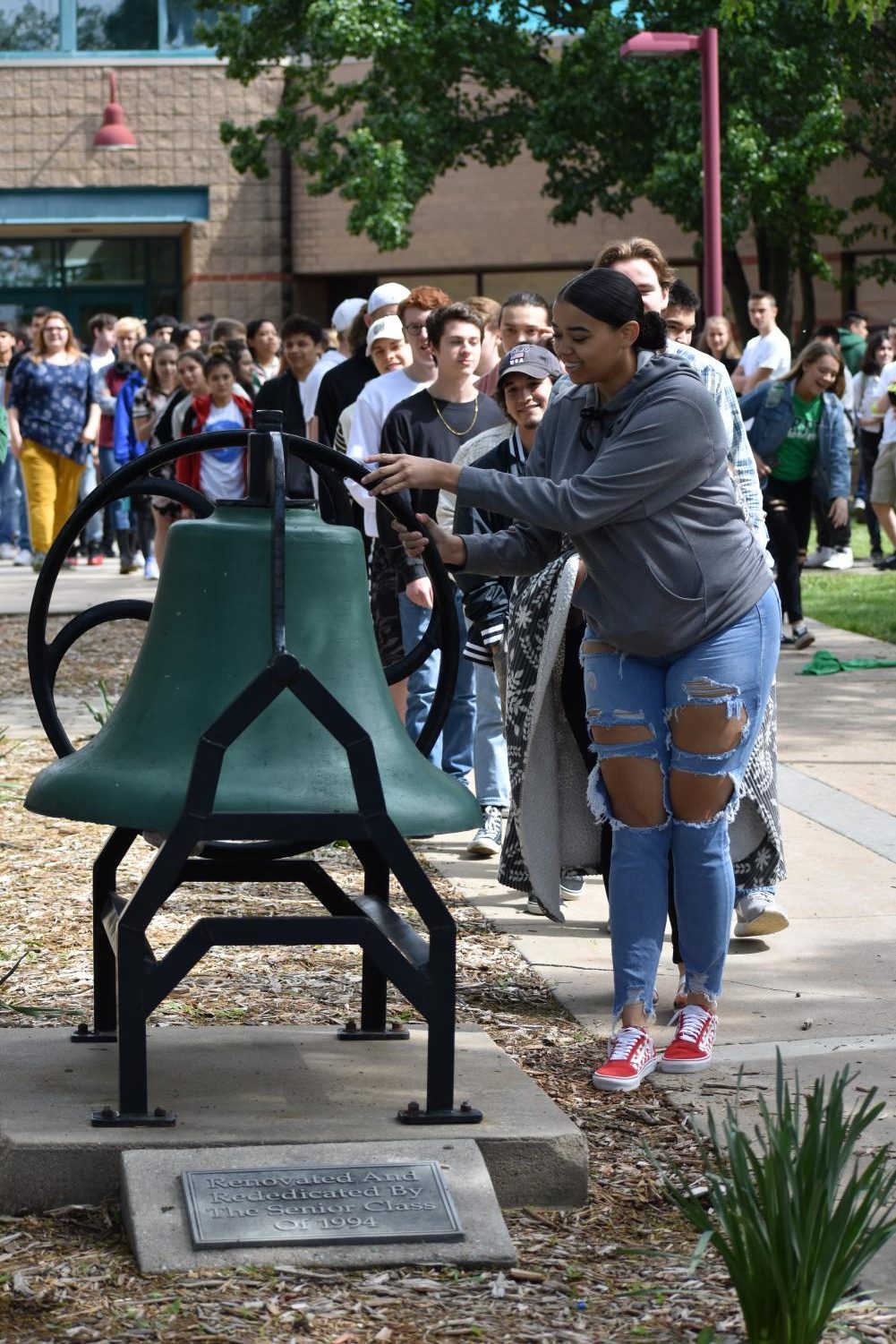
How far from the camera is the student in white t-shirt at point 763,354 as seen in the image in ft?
49.1

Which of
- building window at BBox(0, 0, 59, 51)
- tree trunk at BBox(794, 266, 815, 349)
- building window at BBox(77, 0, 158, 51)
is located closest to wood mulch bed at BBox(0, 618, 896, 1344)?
tree trunk at BBox(794, 266, 815, 349)

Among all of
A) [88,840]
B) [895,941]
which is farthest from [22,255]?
[895,941]

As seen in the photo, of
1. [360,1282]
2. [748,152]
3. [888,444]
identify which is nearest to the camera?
[360,1282]

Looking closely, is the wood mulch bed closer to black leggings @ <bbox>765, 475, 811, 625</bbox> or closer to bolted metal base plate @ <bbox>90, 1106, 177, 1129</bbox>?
bolted metal base plate @ <bbox>90, 1106, 177, 1129</bbox>

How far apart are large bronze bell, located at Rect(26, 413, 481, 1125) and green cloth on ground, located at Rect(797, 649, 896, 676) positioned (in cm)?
770

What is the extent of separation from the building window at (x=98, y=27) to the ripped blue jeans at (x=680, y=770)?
28595mm

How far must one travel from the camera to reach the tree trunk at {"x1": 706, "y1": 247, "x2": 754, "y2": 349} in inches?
1088

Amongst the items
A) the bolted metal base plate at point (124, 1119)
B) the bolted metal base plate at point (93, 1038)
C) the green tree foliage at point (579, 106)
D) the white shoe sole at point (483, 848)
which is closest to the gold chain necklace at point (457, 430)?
the white shoe sole at point (483, 848)

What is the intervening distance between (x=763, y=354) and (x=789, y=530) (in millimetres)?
4185

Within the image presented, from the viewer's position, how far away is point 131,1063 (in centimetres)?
380

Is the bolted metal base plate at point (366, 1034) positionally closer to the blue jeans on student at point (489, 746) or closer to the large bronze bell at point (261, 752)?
the large bronze bell at point (261, 752)

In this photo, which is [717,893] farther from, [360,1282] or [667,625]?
[360,1282]

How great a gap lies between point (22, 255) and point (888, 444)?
20006mm

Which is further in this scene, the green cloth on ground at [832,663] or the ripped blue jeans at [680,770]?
the green cloth on ground at [832,663]
